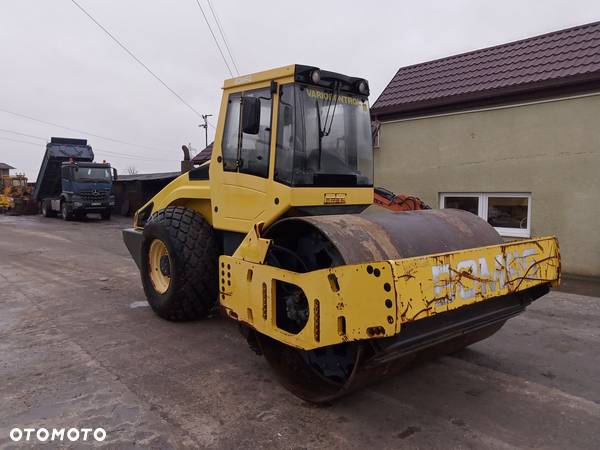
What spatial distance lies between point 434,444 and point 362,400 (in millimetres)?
708

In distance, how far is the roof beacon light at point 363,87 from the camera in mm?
4858

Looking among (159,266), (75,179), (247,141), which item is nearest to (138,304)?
(159,266)

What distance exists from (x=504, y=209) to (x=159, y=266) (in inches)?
258

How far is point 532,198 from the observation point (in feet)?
28.3

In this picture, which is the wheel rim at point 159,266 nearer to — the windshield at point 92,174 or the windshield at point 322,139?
the windshield at point 322,139

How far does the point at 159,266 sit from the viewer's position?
5867 mm

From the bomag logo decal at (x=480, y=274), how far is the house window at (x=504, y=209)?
18.7 ft

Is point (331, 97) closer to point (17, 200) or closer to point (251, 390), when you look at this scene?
point (251, 390)

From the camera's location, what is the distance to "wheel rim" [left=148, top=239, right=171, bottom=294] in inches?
223

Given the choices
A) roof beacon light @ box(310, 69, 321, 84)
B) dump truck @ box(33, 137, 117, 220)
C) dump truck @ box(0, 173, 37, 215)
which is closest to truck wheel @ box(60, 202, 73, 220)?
dump truck @ box(33, 137, 117, 220)

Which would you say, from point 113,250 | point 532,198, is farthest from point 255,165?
point 113,250

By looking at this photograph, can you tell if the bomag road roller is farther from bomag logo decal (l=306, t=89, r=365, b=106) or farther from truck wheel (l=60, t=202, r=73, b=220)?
truck wheel (l=60, t=202, r=73, b=220)

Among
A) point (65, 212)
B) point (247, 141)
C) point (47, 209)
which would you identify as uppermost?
point (247, 141)

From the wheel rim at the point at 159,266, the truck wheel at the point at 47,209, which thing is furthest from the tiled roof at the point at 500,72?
the truck wheel at the point at 47,209
